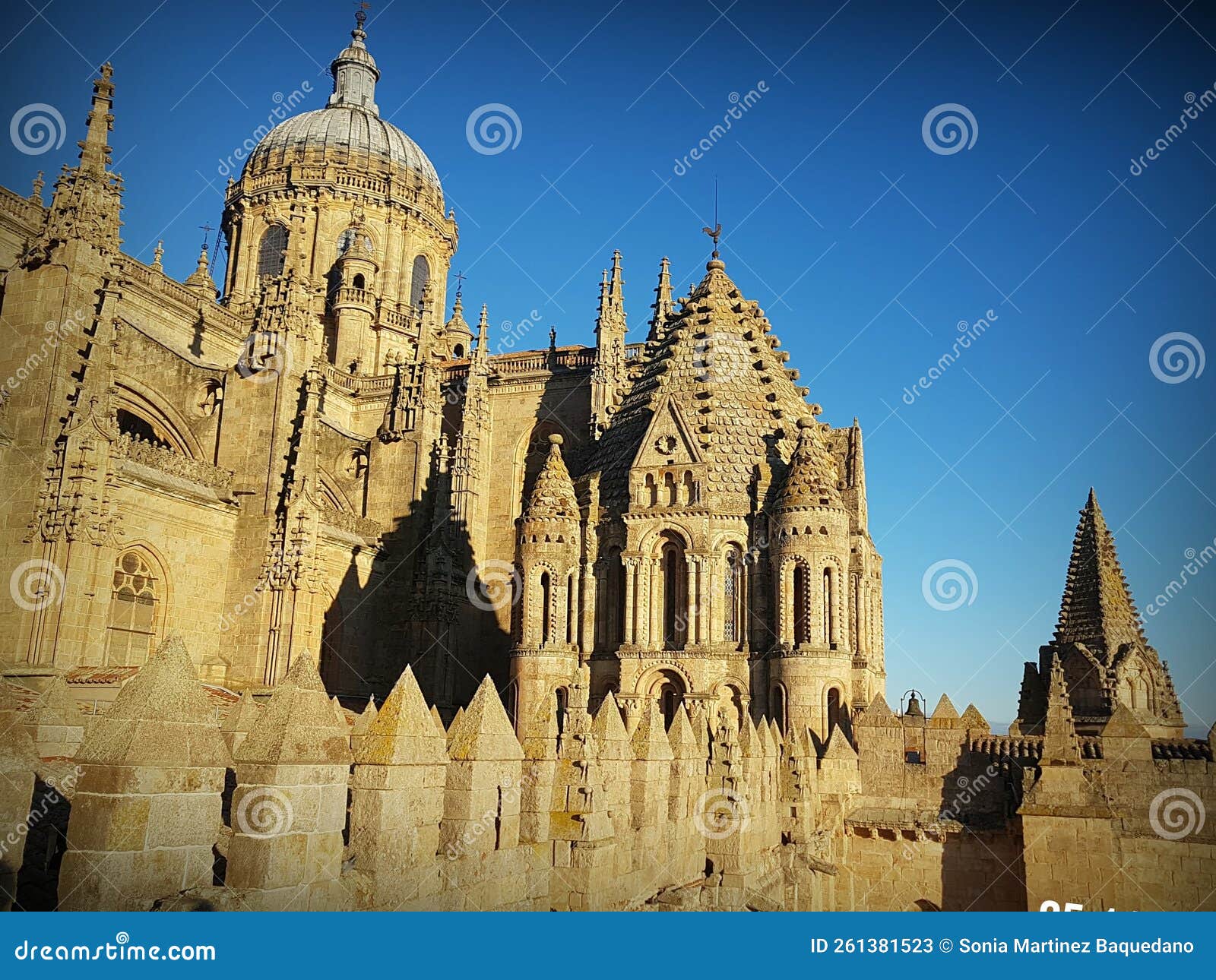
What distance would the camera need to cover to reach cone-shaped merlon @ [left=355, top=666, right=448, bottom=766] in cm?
883

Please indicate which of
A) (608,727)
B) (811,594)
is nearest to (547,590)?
(811,594)

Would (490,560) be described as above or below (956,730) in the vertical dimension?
above

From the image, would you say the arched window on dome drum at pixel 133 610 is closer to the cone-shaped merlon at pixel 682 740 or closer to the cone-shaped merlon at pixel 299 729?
the cone-shaped merlon at pixel 682 740

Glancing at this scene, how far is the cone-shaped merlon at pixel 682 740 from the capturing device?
16469 mm

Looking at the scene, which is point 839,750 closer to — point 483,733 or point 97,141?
point 483,733

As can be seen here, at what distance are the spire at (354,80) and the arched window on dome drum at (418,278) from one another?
8719mm

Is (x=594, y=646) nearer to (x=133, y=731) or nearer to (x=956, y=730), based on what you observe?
(x=956, y=730)

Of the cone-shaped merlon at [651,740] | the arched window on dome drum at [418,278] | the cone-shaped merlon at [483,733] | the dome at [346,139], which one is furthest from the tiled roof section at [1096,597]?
the dome at [346,139]

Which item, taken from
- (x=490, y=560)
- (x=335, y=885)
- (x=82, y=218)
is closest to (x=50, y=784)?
(x=335, y=885)

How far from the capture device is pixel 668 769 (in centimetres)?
1576

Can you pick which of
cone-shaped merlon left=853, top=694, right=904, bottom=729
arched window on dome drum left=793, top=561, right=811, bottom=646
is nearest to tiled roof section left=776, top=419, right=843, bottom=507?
arched window on dome drum left=793, top=561, right=811, bottom=646

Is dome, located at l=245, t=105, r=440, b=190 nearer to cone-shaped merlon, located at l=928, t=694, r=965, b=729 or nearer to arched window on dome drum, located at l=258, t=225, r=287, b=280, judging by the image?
arched window on dome drum, located at l=258, t=225, r=287, b=280

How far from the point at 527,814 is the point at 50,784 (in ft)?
15.6

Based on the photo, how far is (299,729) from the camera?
25.2 ft
